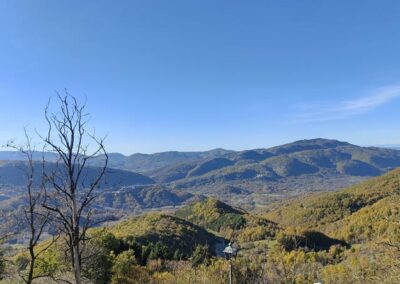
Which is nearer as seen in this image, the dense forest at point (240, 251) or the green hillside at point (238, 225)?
the dense forest at point (240, 251)

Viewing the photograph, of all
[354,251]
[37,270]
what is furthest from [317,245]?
[37,270]

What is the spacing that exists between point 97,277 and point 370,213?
145 meters

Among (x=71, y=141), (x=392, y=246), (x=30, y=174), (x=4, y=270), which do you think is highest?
(x=71, y=141)

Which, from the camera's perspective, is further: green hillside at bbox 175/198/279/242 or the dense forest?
green hillside at bbox 175/198/279/242

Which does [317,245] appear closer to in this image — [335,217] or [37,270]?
[335,217]

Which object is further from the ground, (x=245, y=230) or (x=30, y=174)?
(x=30, y=174)

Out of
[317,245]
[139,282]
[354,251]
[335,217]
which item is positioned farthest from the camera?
[335,217]

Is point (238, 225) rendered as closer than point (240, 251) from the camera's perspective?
No

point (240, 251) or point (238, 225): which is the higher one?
point (238, 225)

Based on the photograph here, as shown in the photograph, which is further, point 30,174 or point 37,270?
point 37,270

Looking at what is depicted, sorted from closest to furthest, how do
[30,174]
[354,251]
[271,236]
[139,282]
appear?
1. [30,174]
2. [139,282]
3. [354,251]
4. [271,236]

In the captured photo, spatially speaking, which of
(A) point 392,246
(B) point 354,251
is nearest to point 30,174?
(A) point 392,246

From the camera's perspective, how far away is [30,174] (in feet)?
38.7

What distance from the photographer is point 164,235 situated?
4390 inches
